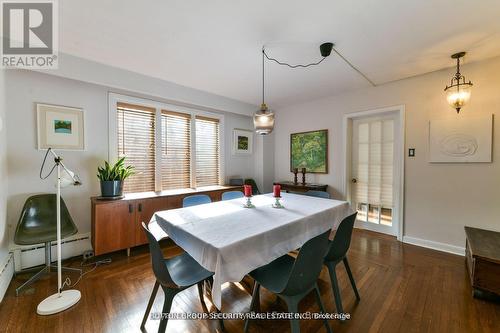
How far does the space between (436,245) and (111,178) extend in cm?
462

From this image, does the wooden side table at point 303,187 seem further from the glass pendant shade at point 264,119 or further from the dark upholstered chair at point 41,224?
the dark upholstered chair at point 41,224

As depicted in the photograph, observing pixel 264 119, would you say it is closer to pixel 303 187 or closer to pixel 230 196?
pixel 230 196

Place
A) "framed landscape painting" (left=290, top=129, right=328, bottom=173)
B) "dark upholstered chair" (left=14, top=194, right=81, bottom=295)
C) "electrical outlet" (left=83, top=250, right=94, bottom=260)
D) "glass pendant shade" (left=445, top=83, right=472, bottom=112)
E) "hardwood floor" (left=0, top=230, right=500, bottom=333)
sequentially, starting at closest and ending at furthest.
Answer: "hardwood floor" (left=0, top=230, right=500, bottom=333) → "dark upholstered chair" (left=14, top=194, right=81, bottom=295) → "glass pendant shade" (left=445, top=83, right=472, bottom=112) → "electrical outlet" (left=83, top=250, right=94, bottom=260) → "framed landscape painting" (left=290, top=129, right=328, bottom=173)

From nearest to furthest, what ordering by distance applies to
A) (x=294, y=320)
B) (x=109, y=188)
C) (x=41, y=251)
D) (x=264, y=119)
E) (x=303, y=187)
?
1. (x=294, y=320)
2. (x=264, y=119)
3. (x=41, y=251)
4. (x=109, y=188)
5. (x=303, y=187)

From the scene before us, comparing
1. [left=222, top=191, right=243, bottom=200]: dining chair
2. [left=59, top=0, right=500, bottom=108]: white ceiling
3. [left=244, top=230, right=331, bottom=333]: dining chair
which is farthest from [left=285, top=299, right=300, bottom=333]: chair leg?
[left=59, top=0, right=500, bottom=108]: white ceiling

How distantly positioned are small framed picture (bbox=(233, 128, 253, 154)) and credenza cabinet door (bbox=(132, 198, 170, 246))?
2.02m

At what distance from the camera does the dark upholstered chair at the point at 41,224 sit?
Result: 2.16 m

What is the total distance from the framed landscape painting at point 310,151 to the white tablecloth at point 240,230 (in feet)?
6.08

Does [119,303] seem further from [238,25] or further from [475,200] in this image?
[475,200]

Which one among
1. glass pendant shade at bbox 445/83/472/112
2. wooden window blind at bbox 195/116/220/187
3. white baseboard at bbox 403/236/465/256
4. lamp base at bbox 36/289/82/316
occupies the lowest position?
lamp base at bbox 36/289/82/316

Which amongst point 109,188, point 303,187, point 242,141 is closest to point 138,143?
point 109,188

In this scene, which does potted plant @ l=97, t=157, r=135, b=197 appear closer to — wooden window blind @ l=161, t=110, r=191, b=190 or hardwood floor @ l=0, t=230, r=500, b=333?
wooden window blind @ l=161, t=110, r=191, b=190

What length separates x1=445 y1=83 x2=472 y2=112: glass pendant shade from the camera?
2557mm

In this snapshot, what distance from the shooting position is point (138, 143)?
3311 mm
